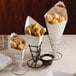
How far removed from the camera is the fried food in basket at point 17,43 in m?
1.34

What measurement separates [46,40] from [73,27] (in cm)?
111

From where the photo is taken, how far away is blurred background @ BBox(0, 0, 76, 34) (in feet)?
8.65

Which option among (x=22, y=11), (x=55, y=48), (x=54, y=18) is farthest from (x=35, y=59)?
(x=22, y=11)

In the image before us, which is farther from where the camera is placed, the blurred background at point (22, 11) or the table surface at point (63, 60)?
the blurred background at point (22, 11)

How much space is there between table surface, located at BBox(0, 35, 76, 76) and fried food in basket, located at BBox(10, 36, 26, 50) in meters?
0.08

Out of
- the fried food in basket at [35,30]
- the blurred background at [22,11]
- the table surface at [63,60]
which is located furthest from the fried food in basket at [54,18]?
the blurred background at [22,11]

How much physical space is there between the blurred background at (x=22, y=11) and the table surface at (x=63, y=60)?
96 cm

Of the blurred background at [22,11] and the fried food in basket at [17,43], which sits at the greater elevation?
the blurred background at [22,11]

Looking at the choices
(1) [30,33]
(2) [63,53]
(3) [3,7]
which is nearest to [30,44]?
(1) [30,33]

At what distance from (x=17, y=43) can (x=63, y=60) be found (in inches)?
12.3

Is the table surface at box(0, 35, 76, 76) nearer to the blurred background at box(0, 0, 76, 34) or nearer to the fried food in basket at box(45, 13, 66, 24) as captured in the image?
the fried food in basket at box(45, 13, 66, 24)

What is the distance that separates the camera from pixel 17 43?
1362 mm

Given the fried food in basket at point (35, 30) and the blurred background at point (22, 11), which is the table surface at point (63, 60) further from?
the blurred background at point (22, 11)

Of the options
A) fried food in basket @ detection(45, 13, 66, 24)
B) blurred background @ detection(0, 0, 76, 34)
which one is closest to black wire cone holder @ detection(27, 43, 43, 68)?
fried food in basket @ detection(45, 13, 66, 24)
